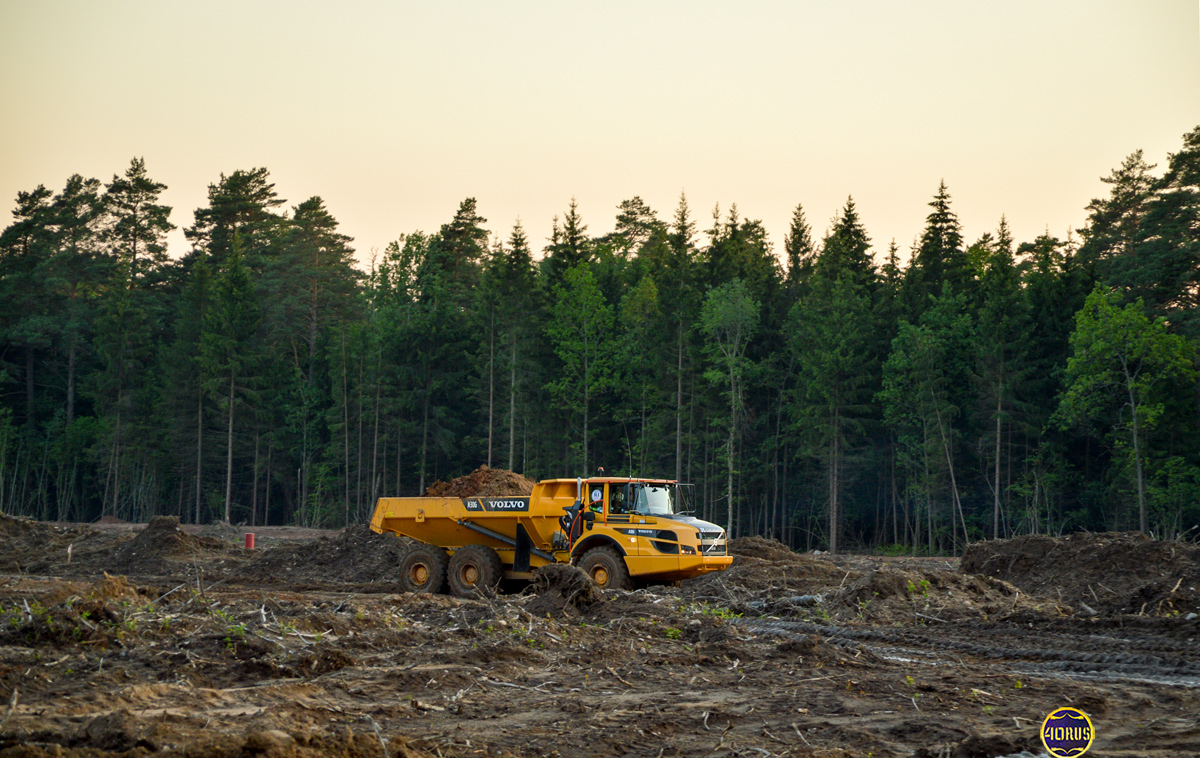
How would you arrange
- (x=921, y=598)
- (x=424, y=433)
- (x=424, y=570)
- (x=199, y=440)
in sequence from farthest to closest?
(x=199, y=440), (x=424, y=433), (x=424, y=570), (x=921, y=598)

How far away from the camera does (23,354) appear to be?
249ft

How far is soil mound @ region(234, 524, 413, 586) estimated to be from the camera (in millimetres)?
22500

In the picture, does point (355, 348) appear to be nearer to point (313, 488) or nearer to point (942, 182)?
point (313, 488)

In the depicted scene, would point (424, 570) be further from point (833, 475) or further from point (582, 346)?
point (582, 346)

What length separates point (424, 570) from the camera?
1880 centimetres

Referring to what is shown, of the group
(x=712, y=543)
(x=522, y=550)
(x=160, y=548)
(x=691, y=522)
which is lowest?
(x=160, y=548)

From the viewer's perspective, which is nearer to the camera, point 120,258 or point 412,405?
point 412,405

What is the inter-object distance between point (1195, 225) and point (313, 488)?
55.7 metres

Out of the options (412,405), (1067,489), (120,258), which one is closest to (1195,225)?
(1067,489)

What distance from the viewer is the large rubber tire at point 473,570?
58.0 ft

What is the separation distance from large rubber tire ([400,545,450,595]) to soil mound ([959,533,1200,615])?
1102 centimetres

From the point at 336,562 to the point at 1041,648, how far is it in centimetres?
1639

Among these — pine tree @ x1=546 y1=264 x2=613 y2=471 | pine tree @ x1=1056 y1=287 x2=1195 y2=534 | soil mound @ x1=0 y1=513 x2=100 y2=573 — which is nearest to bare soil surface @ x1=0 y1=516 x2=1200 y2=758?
soil mound @ x1=0 y1=513 x2=100 y2=573

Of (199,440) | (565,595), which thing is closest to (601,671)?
(565,595)
